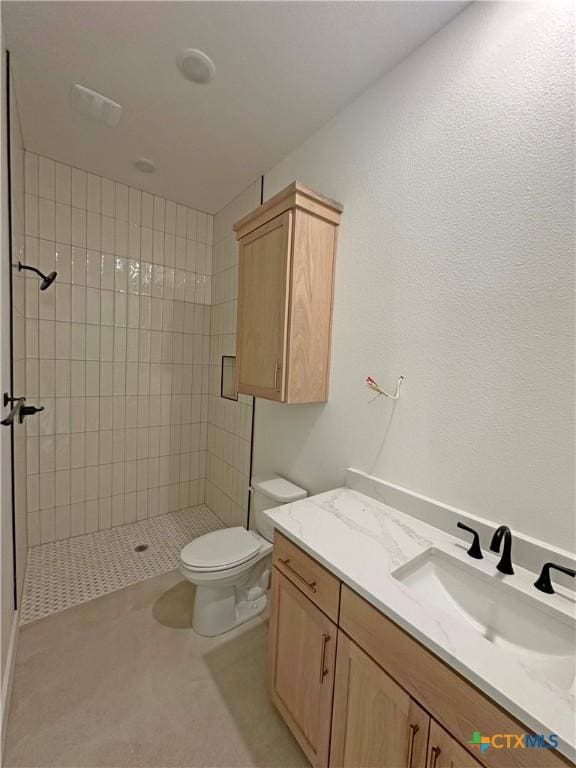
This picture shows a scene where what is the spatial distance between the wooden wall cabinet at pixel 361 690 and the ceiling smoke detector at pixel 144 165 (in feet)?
7.84

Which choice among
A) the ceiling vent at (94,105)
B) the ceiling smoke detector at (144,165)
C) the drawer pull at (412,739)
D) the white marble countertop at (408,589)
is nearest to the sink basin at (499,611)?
the white marble countertop at (408,589)

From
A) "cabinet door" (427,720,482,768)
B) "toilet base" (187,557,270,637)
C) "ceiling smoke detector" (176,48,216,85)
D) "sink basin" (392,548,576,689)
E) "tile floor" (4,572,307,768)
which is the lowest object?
"tile floor" (4,572,307,768)

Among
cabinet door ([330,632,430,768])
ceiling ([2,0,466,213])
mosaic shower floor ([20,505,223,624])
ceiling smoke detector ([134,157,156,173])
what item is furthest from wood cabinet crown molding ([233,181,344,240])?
mosaic shower floor ([20,505,223,624])

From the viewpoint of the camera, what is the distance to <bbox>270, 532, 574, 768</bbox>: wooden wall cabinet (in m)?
0.65

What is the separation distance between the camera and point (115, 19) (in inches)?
48.3

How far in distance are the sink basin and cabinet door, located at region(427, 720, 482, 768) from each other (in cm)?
21

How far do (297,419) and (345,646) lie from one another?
1.12 metres

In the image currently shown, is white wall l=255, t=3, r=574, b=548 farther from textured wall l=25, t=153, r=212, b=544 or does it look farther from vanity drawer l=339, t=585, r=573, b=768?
textured wall l=25, t=153, r=212, b=544

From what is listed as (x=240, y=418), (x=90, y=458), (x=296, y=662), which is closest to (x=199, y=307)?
(x=240, y=418)

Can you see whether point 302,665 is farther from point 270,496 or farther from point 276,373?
point 276,373

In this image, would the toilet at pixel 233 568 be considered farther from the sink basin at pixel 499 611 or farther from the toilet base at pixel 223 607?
the sink basin at pixel 499 611

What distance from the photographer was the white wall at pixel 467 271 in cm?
94

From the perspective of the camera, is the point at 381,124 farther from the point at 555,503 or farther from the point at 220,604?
the point at 220,604

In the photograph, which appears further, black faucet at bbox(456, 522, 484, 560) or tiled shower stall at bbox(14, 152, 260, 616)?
tiled shower stall at bbox(14, 152, 260, 616)
